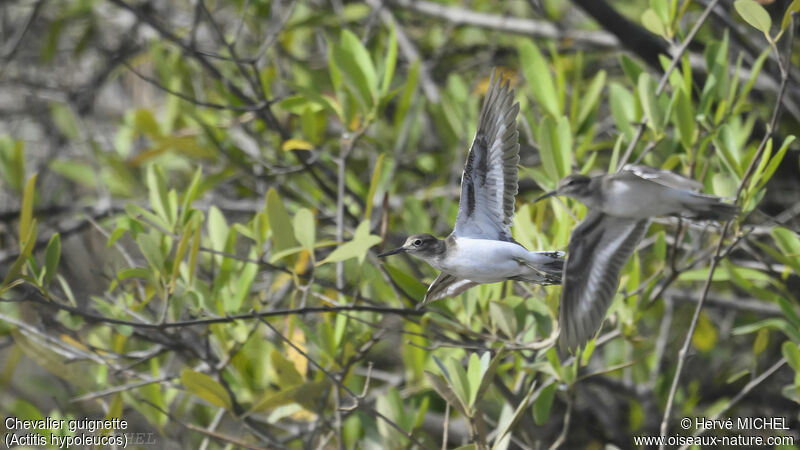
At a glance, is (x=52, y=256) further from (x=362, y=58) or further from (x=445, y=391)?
(x=362, y=58)

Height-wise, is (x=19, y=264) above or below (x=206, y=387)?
above

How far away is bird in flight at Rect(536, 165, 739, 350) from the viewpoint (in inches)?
77.8

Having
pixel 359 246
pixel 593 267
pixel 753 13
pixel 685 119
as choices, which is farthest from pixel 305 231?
pixel 753 13

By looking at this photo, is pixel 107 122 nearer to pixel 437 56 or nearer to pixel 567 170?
pixel 437 56

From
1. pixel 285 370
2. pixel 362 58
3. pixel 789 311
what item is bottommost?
pixel 285 370

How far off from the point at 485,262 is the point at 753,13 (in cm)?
98

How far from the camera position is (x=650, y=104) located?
2762 mm

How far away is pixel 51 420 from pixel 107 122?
4.22 meters

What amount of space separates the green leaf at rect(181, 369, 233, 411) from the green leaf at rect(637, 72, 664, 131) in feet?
5.38

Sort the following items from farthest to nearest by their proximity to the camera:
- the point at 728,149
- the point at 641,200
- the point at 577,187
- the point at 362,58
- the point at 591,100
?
the point at 591,100, the point at 362,58, the point at 728,149, the point at 577,187, the point at 641,200

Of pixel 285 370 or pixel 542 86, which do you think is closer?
pixel 285 370

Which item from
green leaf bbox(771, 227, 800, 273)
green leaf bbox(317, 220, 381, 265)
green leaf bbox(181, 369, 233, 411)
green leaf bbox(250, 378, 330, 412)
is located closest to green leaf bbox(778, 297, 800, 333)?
green leaf bbox(771, 227, 800, 273)

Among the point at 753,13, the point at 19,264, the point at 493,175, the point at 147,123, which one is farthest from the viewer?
the point at 147,123

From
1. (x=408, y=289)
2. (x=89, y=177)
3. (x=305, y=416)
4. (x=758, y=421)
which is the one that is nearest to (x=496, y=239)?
(x=408, y=289)
